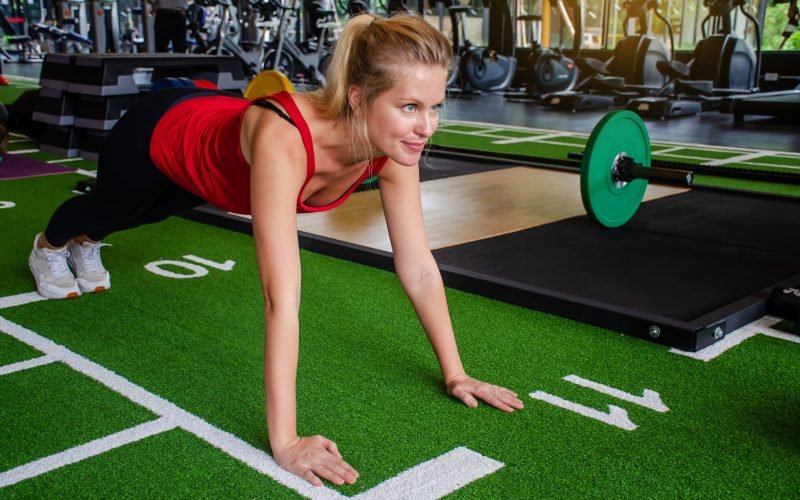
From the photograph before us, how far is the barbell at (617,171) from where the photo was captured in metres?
2.94

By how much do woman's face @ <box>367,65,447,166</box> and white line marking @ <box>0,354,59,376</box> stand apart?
1044mm

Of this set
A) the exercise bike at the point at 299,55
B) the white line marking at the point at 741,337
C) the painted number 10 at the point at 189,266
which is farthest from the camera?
the exercise bike at the point at 299,55

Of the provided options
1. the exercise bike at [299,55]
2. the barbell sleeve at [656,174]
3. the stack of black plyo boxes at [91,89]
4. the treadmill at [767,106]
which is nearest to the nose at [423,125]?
the barbell sleeve at [656,174]

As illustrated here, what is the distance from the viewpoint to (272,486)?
4.39 ft

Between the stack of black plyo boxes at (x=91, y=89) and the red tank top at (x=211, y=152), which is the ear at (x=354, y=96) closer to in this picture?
the red tank top at (x=211, y=152)

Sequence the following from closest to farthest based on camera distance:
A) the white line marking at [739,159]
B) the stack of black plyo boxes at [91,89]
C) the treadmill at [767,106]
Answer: the stack of black plyo boxes at [91,89] < the white line marking at [739,159] < the treadmill at [767,106]

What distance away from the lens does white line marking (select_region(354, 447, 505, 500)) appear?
4.32 ft

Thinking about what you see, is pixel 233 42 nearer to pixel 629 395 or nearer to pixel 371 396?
pixel 371 396

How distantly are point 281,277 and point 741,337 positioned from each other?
51.6 inches

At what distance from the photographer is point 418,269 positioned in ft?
5.37

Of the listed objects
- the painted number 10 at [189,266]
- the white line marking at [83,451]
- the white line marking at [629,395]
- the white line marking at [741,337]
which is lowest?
the white line marking at [741,337]

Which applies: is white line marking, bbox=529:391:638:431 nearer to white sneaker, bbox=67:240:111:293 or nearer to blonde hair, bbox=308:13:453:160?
blonde hair, bbox=308:13:453:160

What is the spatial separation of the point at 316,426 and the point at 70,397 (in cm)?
55

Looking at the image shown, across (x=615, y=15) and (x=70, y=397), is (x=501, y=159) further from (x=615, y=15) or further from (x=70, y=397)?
(x=615, y=15)
